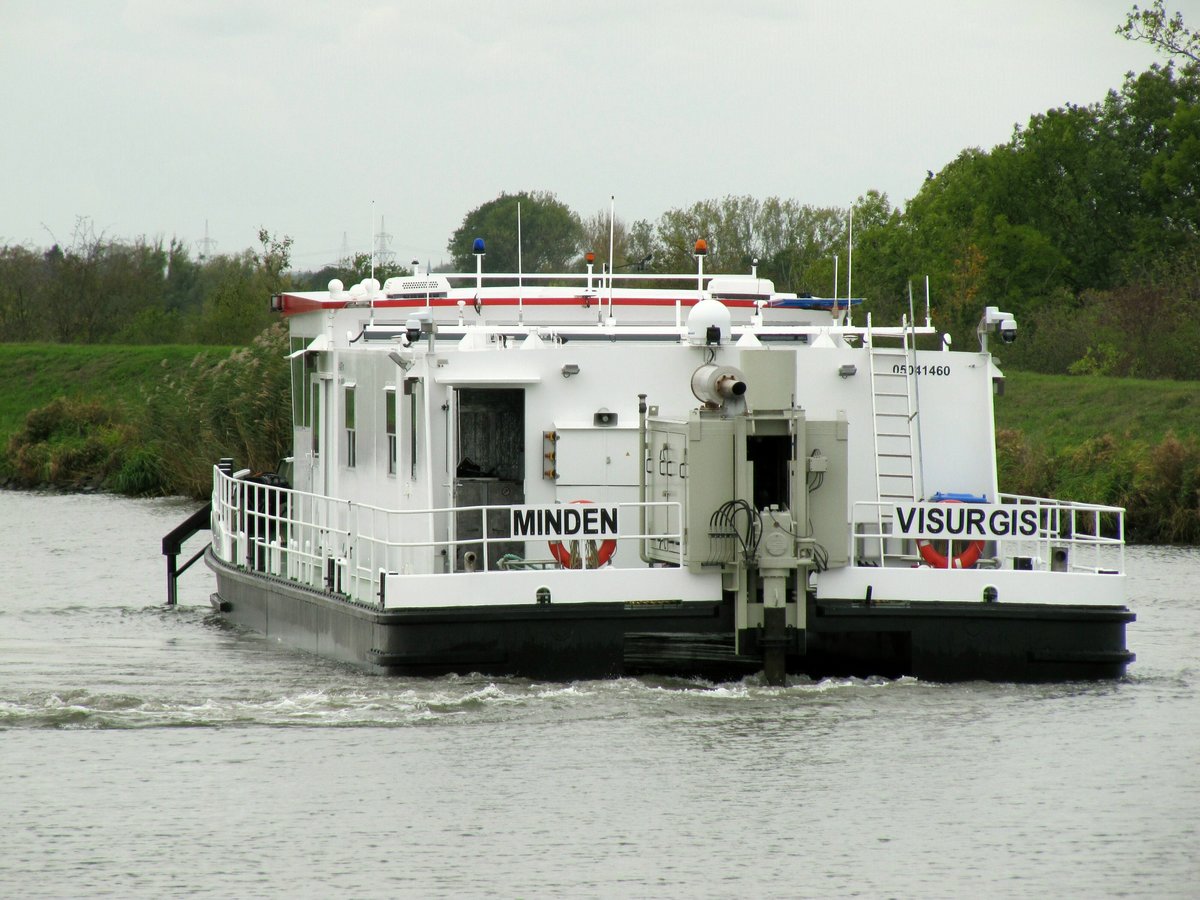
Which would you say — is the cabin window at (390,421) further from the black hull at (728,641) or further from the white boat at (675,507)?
the black hull at (728,641)

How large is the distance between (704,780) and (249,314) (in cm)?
4627

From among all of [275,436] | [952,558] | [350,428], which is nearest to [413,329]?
[350,428]

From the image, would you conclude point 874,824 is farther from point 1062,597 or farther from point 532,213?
point 532,213

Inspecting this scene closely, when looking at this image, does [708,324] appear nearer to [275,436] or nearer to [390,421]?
[390,421]

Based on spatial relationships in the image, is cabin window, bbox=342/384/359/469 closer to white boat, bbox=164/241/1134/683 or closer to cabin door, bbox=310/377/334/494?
white boat, bbox=164/241/1134/683

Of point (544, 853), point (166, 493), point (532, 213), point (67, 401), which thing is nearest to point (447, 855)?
point (544, 853)

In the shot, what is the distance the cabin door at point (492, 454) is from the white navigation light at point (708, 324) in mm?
1561

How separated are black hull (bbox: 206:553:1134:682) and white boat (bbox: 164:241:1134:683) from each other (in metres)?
0.02

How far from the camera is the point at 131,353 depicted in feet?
194

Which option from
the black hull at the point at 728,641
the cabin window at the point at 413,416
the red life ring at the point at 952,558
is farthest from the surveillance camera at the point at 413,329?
the red life ring at the point at 952,558

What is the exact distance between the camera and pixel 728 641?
15.2 metres

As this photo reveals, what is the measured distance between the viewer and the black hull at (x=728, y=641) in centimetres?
1517

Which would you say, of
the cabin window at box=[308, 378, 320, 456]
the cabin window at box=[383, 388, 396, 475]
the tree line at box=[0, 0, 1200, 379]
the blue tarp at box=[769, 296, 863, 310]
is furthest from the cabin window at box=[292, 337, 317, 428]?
the tree line at box=[0, 0, 1200, 379]

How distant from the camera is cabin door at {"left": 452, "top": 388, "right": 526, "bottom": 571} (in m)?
16.5
